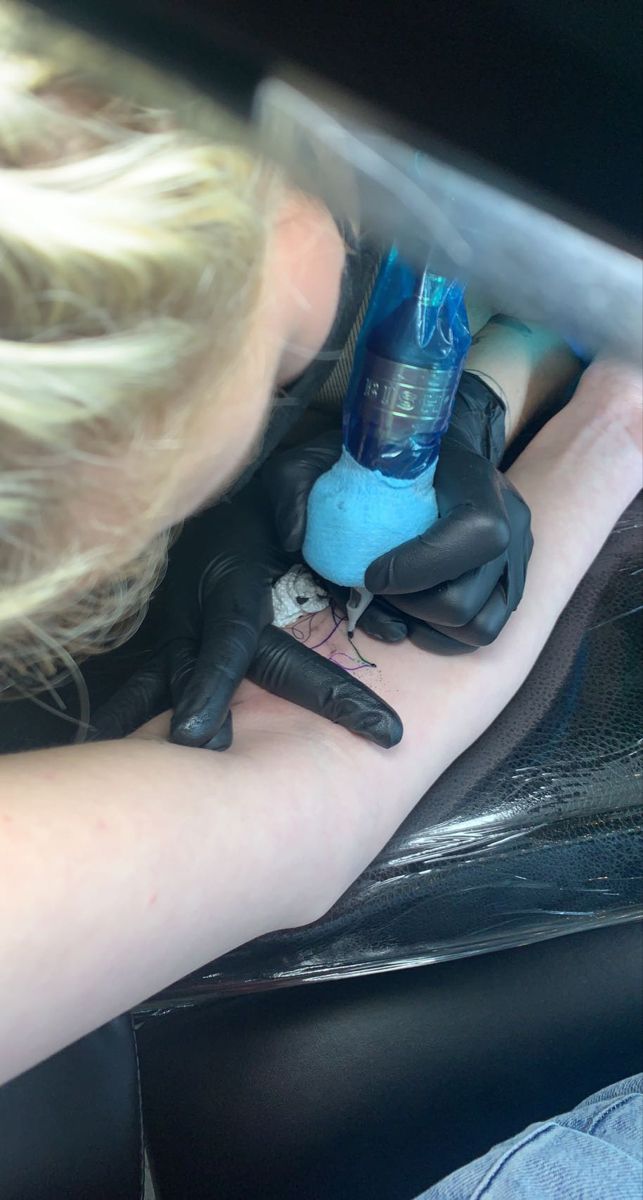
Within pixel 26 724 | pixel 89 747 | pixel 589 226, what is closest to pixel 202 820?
pixel 89 747

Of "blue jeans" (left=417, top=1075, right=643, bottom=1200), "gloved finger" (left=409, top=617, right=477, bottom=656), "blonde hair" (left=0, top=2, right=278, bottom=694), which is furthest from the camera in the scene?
"gloved finger" (left=409, top=617, right=477, bottom=656)

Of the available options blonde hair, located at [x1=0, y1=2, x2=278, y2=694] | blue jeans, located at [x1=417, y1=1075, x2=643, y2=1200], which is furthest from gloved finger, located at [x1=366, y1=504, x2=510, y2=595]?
blue jeans, located at [x1=417, y1=1075, x2=643, y2=1200]

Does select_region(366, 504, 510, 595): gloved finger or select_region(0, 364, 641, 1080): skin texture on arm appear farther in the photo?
select_region(366, 504, 510, 595): gloved finger

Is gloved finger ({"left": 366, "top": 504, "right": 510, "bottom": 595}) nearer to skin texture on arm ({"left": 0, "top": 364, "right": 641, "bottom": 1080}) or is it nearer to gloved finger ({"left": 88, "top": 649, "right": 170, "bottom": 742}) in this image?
skin texture on arm ({"left": 0, "top": 364, "right": 641, "bottom": 1080})

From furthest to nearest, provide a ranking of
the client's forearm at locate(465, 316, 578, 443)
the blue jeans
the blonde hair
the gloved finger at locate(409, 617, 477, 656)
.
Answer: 1. the client's forearm at locate(465, 316, 578, 443)
2. the gloved finger at locate(409, 617, 477, 656)
3. the blue jeans
4. the blonde hair

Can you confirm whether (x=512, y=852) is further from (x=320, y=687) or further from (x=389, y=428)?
(x=389, y=428)

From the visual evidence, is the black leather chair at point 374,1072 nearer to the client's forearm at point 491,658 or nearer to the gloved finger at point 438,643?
the client's forearm at point 491,658

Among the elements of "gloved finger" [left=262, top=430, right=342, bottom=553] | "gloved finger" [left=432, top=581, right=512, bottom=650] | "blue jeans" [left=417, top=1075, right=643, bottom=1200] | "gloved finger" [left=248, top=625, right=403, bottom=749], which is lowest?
"blue jeans" [left=417, top=1075, right=643, bottom=1200]

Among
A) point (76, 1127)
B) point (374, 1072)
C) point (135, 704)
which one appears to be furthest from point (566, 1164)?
point (135, 704)

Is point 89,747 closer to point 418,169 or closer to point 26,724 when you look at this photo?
point 26,724

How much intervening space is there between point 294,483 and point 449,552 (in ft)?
0.51

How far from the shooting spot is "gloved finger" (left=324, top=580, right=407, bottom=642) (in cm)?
71

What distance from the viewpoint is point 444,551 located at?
0.63 meters

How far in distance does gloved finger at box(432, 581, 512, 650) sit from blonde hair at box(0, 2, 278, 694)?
354 millimetres
